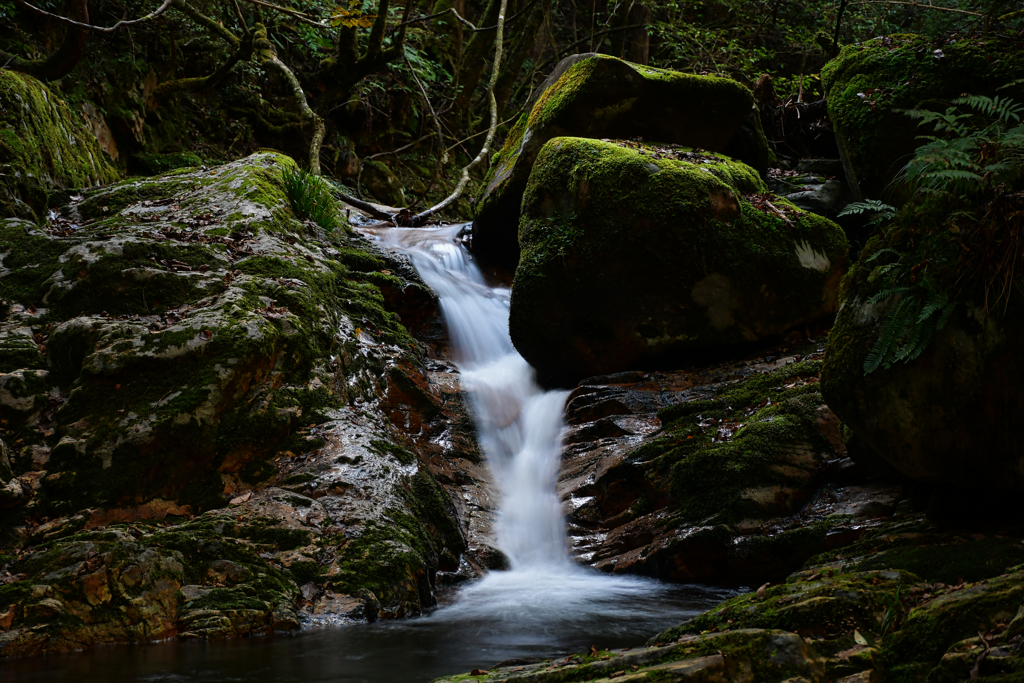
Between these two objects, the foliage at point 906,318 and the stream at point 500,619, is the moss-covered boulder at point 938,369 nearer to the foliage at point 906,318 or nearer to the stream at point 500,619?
the foliage at point 906,318

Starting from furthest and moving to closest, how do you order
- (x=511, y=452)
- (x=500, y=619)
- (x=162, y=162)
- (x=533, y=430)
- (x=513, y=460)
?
(x=162, y=162) → (x=533, y=430) → (x=511, y=452) → (x=513, y=460) → (x=500, y=619)

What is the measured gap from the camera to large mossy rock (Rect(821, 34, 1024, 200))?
7.05 meters

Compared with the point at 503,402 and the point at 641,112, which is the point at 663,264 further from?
the point at 641,112

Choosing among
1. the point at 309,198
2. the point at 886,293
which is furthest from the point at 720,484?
the point at 309,198

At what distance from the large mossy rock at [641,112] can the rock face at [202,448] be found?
3.76 m

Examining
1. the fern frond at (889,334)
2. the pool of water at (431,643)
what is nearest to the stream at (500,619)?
the pool of water at (431,643)

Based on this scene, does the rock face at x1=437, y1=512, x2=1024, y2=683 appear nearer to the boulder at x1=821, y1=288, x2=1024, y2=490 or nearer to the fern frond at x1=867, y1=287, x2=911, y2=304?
the boulder at x1=821, y1=288, x2=1024, y2=490

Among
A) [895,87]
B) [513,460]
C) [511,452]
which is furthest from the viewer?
[895,87]

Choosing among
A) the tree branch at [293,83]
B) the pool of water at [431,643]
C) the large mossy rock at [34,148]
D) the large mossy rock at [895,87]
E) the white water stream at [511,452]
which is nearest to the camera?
the pool of water at [431,643]

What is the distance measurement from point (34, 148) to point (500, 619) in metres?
6.59

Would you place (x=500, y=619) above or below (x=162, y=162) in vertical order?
below

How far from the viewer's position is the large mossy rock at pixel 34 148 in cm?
636

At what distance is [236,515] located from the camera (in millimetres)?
4289

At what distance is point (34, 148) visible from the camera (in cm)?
684
